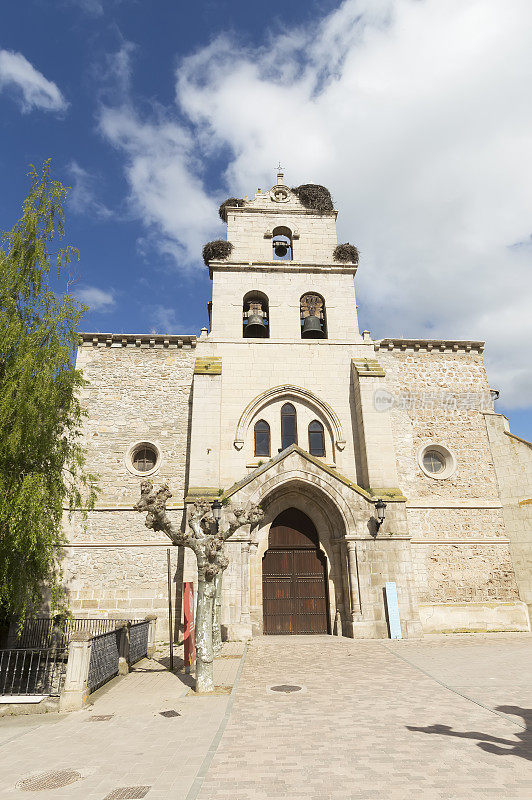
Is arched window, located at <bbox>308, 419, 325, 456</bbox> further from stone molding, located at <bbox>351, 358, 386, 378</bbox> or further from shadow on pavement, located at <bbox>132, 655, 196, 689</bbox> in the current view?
shadow on pavement, located at <bbox>132, 655, 196, 689</bbox>

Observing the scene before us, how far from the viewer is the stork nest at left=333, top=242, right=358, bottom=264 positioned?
725 inches

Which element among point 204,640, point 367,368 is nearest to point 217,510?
point 204,640

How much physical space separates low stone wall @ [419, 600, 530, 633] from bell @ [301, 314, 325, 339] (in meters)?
10.0

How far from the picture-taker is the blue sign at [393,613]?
12969 millimetres

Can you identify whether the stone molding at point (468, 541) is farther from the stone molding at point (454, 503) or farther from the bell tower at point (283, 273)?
the bell tower at point (283, 273)

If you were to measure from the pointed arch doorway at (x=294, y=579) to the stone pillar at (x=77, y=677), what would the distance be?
291 inches

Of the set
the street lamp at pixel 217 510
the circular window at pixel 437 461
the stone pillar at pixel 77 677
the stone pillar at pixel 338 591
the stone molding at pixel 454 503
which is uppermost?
the circular window at pixel 437 461

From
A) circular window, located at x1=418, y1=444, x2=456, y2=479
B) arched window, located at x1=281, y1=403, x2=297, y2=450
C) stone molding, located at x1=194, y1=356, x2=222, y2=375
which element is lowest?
circular window, located at x1=418, y1=444, x2=456, y2=479

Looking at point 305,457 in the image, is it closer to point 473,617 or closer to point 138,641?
point 138,641

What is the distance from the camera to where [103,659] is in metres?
8.92

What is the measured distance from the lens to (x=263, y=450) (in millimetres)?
15812

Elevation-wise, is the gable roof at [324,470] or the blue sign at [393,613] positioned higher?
the gable roof at [324,470]

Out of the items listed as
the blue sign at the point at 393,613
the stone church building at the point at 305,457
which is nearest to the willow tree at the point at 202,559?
the stone church building at the point at 305,457

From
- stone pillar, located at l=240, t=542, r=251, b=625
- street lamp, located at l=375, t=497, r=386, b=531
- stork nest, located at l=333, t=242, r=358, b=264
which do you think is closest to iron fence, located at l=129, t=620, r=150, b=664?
stone pillar, located at l=240, t=542, r=251, b=625
